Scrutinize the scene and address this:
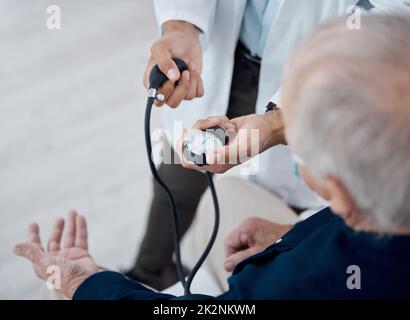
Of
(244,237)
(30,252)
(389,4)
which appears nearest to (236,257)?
(244,237)

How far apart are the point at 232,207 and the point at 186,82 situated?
0.33 meters

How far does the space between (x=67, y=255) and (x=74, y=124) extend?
950mm

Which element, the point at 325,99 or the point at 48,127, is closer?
the point at 325,99

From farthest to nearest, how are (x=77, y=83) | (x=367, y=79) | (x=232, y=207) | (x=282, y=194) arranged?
1. (x=77, y=83)
2. (x=282, y=194)
3. (x=232, y=207)
4. (x=367, y=79)

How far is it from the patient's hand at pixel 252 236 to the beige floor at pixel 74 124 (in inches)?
25.1

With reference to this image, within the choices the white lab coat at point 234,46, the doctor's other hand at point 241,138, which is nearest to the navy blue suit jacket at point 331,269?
the doctor's other hand at point 241,138

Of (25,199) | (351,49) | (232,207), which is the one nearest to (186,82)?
(232,207)

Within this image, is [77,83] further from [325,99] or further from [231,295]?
[325,99]

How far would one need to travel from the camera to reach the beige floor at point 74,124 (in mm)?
1652

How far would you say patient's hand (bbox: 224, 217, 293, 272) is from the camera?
3.36 feet

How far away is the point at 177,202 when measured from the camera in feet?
4.50

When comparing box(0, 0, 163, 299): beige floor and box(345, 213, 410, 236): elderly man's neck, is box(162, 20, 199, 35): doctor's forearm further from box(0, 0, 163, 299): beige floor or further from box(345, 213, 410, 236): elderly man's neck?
box(0, 0, 163, 299): beige floor

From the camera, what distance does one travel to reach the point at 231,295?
0.72 m

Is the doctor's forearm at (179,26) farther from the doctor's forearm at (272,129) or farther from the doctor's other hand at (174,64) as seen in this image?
the doctor's forearm at (272,129)
